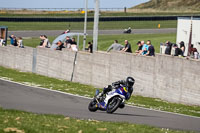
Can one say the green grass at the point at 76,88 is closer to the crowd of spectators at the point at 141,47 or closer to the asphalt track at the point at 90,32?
the crowd of spectators at the point at 141,47

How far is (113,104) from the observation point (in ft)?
55.8

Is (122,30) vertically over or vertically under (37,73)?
over

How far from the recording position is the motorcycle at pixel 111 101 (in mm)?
16688

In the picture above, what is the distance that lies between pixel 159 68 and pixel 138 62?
4.76 ft

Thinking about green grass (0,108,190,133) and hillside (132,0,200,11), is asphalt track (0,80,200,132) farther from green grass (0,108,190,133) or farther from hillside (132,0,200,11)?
hillside (132,0,200,11)

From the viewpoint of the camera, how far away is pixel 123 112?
18.5 meters

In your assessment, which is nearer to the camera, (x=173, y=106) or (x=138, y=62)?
(x=173, y=106)

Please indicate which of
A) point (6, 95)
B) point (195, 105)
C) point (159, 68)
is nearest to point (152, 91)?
point (159, 68)

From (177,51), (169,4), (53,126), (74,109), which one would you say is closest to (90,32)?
(177,51)

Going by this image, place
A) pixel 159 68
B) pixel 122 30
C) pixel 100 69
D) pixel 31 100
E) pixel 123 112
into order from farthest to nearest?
pixel 122 30, pixel 100 69, pixel 159 68, pixel 31 100, pixel 123 112

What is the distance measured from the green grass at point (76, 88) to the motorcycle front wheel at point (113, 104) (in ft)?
12.2

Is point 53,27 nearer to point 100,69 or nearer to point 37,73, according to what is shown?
point 37,73

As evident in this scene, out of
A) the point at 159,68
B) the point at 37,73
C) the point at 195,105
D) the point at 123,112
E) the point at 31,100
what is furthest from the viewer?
the point at 37,73

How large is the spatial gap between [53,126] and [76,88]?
14.5 metres
